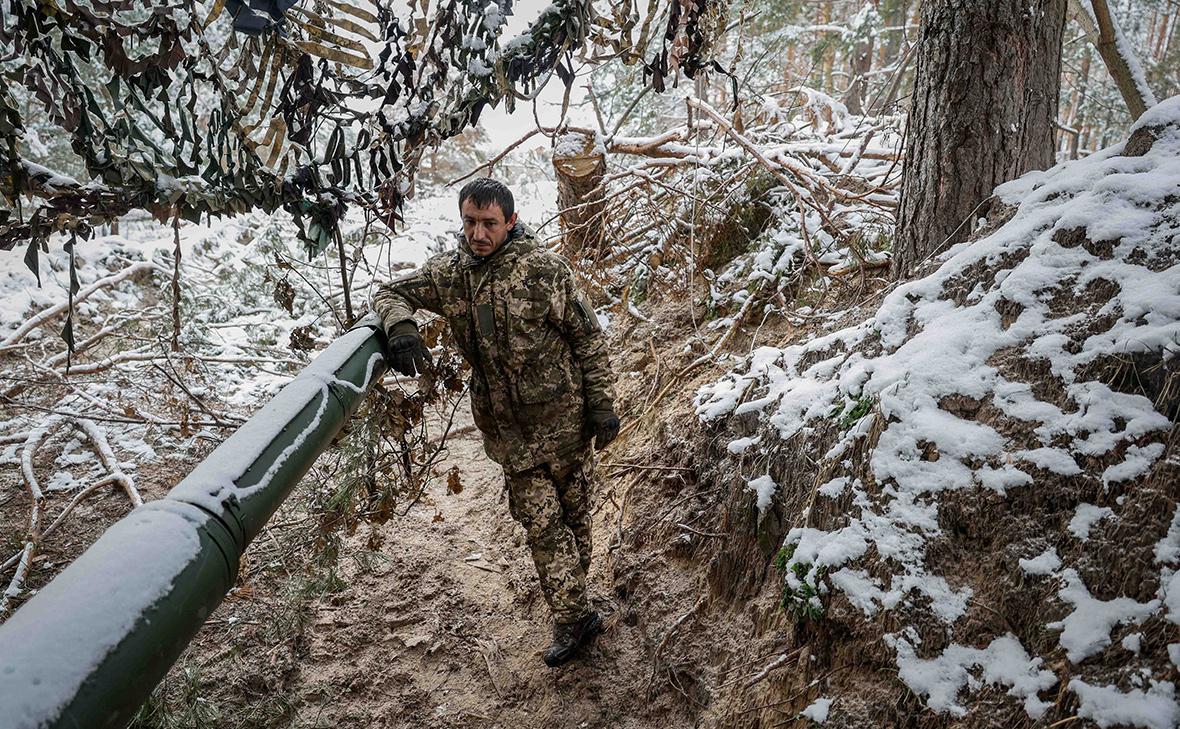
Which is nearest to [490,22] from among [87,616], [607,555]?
[87,616]

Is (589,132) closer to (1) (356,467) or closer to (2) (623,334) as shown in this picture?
(2) (623,334)

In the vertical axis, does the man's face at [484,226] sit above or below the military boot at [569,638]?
above

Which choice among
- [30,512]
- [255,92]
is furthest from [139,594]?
[30,512]

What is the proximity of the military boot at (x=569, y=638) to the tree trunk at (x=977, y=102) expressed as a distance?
2462 mm

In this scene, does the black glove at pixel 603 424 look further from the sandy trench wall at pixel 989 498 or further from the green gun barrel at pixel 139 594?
the green gun barrel at pixel 139 594

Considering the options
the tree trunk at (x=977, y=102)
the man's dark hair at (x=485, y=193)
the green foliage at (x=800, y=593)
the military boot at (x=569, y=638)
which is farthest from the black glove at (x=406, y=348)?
the tree trunk at (x=977, y=102)

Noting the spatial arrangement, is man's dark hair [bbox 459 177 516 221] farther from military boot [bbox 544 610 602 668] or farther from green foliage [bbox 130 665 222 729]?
green foliage [bbox 130 665 222 729]

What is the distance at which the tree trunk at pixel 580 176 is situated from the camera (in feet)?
18.4

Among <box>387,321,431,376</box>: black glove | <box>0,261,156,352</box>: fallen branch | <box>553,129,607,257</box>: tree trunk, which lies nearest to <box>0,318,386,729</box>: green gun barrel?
<box>387,321,431,376</box>: black glove

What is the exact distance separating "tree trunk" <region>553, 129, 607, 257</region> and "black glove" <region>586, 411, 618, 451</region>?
8.69 ft

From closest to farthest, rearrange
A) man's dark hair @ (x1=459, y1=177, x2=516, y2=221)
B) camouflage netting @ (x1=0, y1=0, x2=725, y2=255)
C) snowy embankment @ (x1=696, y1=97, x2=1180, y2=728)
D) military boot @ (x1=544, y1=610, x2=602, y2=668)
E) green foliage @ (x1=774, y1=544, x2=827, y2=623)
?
snowy embankment @ (x1=696, y1=97, x2=1180, y2=728)
camouflage netting @ (x1=0, y1=0, x2=725, y2=255)
green foliage @ (x1=774, y1=544, x2=827, y2=623)
man's dark hair @ (x1=459, y1=177, x2=516, y2=221)
military boot @ (x1=544, y1=610, x2=602, y2=668)

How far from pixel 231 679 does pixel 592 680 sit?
75.5 inches

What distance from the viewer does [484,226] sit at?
287 cm

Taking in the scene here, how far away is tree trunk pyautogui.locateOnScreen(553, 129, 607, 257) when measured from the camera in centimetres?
560
